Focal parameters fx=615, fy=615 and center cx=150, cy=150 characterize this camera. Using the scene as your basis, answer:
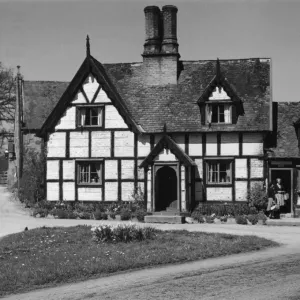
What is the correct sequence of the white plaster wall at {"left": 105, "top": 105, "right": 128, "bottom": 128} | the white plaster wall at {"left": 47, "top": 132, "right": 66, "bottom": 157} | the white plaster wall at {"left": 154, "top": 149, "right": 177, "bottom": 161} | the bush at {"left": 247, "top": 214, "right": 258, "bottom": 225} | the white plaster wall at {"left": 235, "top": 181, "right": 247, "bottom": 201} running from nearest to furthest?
the bush at {"left": 247, "top": 214, "right": 258, "bottom": 225} → the white plaster wall at {"left": 154, "top": 149, "right": 177, "bottom": 161} → the white plaster wall at {"left": 235, "top": 181, "right": 247, "bottom": 201} → the white plaster wall at {"left": 105, "top": 105, "right": 128, "bottom": 128} → the white plaster wall at {"left": 47, "top": 132, "right": 66, "bottom": 157}

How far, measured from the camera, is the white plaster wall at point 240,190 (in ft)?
102

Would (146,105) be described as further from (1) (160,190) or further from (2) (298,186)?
(2) (298,186)

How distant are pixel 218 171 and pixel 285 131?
4331 millimetres

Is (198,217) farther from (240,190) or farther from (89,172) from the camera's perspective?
(89,172)

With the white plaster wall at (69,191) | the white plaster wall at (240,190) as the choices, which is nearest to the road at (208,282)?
the white plaster wall at (240,190)

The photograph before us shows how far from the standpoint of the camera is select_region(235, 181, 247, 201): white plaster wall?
102 ft

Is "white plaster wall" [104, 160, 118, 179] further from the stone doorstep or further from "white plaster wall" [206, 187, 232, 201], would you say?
the stone doorstep

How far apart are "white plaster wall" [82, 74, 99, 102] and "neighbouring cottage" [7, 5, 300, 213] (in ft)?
0.17

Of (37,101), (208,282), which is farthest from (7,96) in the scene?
(208,282)

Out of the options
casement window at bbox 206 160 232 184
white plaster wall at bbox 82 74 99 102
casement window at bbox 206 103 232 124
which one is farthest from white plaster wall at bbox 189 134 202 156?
white plaster wall at bbox 82 74 99 102

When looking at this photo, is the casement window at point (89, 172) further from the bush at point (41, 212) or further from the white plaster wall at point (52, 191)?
the bush at point (41, 212)

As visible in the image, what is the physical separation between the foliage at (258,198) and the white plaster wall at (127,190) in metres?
6.09

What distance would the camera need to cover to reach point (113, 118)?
32.2 metres

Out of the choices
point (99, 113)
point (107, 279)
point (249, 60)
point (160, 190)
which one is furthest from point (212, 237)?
point (249, 60)
